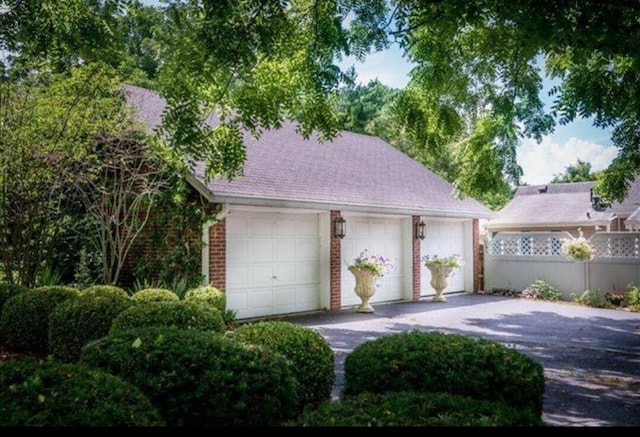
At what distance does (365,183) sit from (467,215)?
11.8 ft

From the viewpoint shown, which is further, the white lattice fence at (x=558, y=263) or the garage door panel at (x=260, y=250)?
the white lattice fence at (x=558, y=263)

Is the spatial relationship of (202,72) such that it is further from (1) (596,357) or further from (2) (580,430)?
(1) (596,357)

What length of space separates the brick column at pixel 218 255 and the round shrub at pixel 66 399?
7505mm

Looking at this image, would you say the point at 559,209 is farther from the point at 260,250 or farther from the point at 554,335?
the point at 260,250

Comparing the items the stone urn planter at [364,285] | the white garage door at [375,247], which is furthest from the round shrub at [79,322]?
the white garage door at [375,247]

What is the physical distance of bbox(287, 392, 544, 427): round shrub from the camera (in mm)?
2564

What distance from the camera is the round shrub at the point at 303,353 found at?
4.49 metres

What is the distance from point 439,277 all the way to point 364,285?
3.18 meters

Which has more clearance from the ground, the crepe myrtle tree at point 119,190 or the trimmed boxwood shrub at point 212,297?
the crepe myrtle tree at point 119,190

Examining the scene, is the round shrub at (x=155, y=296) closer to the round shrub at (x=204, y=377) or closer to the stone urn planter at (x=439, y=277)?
the round shrub at (x=204, y=377)

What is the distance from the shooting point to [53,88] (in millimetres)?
9133

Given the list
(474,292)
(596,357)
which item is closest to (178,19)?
(596,357)

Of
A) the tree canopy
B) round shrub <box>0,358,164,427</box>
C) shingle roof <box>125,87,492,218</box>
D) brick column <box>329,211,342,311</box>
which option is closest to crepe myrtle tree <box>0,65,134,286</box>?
the tree canopy

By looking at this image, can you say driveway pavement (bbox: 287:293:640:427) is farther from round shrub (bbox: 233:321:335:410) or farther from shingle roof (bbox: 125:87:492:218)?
shingle roof (bbox: 125:87:492:218)
